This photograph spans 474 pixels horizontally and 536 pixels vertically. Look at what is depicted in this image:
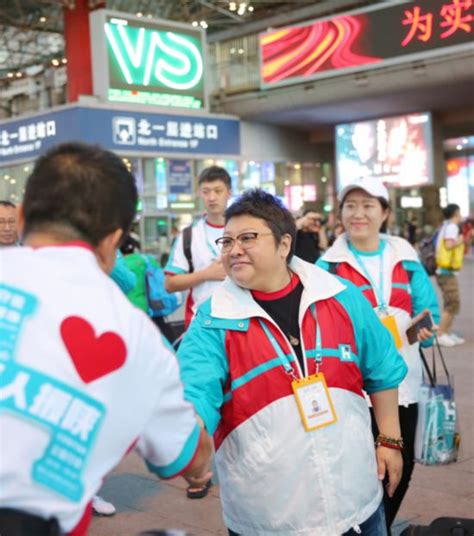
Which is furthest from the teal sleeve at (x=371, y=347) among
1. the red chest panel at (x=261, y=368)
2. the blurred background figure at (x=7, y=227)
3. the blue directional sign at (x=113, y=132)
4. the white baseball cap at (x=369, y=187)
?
the blue directional sign at (x=113, y=132)

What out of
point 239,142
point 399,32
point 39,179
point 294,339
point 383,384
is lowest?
point 383,384

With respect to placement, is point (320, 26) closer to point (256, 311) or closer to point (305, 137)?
point (305, 137)

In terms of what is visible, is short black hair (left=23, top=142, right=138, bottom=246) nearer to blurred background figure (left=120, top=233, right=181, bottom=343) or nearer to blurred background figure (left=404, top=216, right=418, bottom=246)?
blurred background figure (left=120, top=233, right=181, bottom=343)

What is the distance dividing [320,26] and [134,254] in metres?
15.8

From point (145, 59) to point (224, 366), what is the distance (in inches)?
607

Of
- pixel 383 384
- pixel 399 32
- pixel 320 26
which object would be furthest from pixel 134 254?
pixel 320 26

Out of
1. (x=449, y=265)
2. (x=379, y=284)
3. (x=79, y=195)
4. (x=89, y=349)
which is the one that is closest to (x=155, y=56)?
(x=449, y=265)

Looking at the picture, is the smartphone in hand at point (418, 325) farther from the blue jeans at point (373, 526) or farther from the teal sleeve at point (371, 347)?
the blue jeans at point (373, 526)

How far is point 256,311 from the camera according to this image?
8.26 ft

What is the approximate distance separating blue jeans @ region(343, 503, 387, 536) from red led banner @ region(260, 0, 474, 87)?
16.5 m

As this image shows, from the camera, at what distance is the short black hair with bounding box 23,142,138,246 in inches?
61.9

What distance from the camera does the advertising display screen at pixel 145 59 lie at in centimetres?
1666

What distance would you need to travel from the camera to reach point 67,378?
1.41 m

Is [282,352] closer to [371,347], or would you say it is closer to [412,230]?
[371,347]
